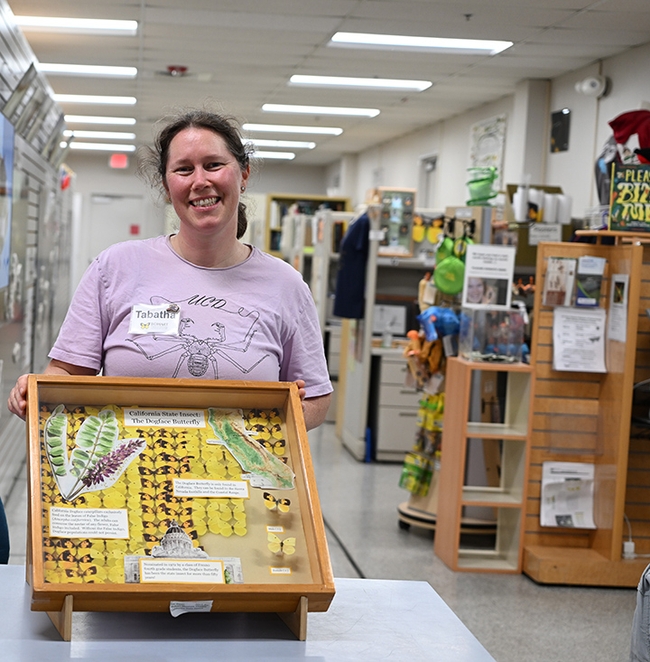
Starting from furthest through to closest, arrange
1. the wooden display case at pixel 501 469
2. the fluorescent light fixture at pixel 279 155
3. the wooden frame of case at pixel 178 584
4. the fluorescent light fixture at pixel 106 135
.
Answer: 1. the fluorescent light fixture at pixel 279 155
2. the fluorescent light fixture at pixel 106 135
3. the wooden display case at pixel 501 469
4. the wooden frame of case at pixel 178 584

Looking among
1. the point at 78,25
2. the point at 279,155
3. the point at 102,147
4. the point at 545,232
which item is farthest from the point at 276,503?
the point at 102,147

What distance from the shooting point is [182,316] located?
6.00 ft

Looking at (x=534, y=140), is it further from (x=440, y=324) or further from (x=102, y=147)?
(x=102, y=147)

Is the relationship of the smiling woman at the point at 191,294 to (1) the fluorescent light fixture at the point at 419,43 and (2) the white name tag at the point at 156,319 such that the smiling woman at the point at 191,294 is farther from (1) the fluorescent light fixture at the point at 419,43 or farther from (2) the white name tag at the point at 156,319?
(1) the fluorescent light fixture at the point at 419,43

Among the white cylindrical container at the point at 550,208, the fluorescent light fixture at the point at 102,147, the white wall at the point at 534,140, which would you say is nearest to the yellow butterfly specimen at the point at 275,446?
the white wall at the point at 534,140

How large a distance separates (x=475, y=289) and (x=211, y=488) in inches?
133

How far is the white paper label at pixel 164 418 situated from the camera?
1.64 meters

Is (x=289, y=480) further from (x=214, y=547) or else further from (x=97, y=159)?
(x=97, y=159)

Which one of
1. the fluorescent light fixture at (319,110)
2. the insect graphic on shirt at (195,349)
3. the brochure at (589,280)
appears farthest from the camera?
the fluorescent light fixture at (319,110)

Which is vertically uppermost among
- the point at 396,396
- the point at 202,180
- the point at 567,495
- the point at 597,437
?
the point at 202,180

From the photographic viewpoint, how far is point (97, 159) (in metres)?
20.1

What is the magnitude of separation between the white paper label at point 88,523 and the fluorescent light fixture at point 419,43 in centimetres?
651

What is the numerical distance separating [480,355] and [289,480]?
3.28 metres

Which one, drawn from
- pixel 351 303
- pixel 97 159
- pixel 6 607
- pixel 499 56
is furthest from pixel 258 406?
pixel 97 159
